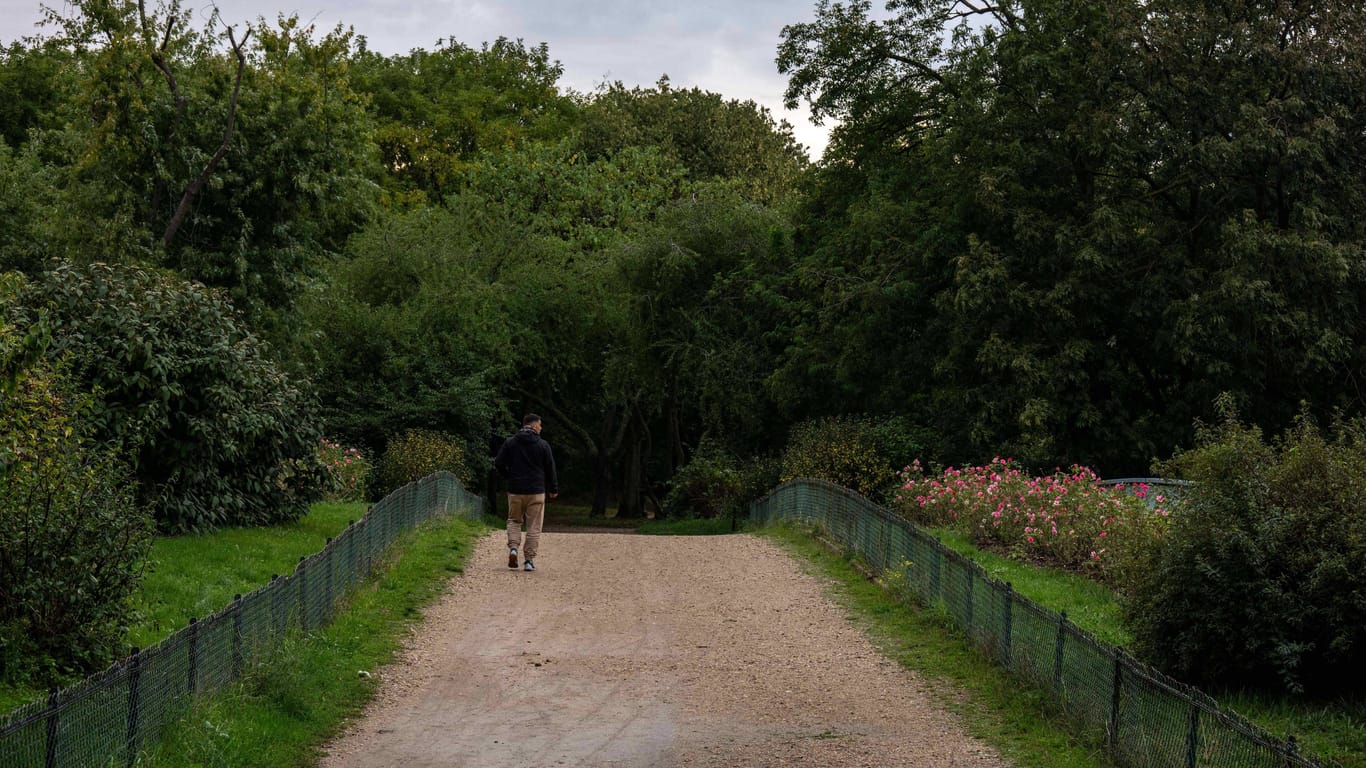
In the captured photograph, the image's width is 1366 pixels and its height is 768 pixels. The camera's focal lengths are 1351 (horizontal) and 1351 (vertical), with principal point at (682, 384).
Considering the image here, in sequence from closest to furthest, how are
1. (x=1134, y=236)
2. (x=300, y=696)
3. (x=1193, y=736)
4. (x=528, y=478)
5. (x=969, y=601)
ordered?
(x=1193, y=736), (x=300, y=696), (x=969, y=601), (x=528, y=478), (x=1134, y=236)

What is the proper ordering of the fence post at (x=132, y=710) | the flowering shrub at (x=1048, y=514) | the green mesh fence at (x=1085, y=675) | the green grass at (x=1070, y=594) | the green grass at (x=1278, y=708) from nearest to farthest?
the green mesh fence at (x=1085, y=675) → the fence post at (x=132, y=710) → the green grass at (x=1278, y=708) → the green grass at (x=1070, y=594) → the flowering shrub at (x=1048, y=514)

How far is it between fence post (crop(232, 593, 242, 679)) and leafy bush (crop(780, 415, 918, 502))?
52.9ft

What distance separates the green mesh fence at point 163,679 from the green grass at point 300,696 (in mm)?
132

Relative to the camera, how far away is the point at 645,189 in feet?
150

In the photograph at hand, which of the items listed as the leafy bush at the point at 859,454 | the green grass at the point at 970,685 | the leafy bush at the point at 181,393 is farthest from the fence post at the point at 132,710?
the leafy bush at the point at 859,454

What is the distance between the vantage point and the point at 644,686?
10734mm

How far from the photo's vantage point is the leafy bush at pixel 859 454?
25047mm

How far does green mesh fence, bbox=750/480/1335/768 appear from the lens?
6.91 m

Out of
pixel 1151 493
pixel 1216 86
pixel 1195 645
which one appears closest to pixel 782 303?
pixel 1216 86

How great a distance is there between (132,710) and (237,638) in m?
1.96

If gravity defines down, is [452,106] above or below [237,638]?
above

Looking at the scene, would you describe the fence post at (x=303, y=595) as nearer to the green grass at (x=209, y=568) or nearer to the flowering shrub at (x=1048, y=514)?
the green grass at (x=209, y=568)

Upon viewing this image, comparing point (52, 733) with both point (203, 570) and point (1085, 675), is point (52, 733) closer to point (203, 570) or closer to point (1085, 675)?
point (1085, 675)

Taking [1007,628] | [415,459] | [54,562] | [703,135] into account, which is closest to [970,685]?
[1007,628]
